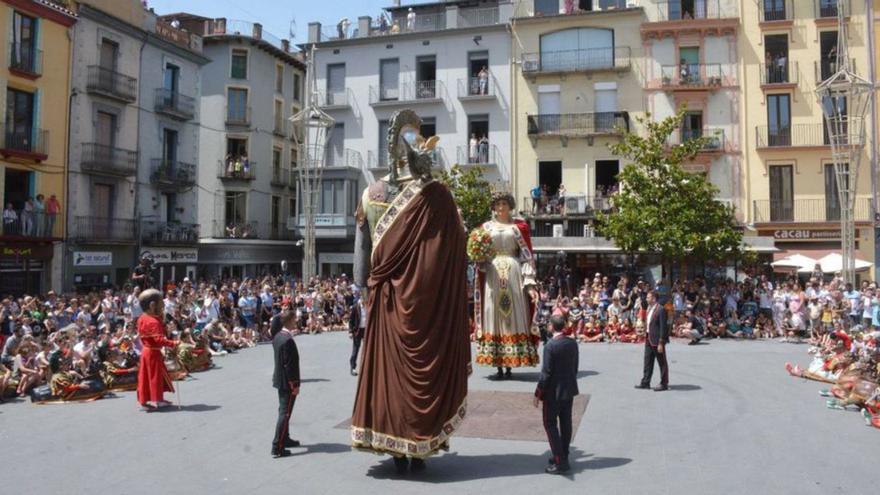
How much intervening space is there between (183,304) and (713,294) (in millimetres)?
14099

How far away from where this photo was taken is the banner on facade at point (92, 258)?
81.6 ft

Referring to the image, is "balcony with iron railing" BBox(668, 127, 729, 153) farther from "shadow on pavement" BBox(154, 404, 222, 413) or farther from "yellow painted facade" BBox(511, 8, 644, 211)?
"shadow on pavement" BBox(154, 404, 222, 413)

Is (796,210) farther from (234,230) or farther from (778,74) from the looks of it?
(234,230)

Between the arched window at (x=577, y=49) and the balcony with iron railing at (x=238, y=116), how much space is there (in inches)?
611

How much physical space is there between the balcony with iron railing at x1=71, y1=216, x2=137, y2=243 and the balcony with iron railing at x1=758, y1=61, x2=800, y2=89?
25.9 metres

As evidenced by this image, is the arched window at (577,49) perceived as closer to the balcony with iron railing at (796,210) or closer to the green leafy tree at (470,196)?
the green leafy tree at (470,196)

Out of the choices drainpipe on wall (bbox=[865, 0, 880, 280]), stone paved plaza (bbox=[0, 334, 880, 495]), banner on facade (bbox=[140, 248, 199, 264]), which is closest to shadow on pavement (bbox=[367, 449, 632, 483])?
stone paved plaza (bbox=[0, 334, 880, 495])

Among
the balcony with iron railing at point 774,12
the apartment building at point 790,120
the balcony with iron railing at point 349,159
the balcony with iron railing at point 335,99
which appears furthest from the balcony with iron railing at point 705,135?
the balcony with iron railing at point 335,99

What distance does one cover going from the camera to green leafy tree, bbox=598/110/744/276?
782 inches

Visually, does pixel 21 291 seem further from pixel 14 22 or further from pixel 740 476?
pixel 740 476

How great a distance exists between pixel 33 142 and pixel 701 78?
2514 cm

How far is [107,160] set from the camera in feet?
86.1

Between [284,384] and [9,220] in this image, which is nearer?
[284,384]

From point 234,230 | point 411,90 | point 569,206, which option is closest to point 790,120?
point 569,206
